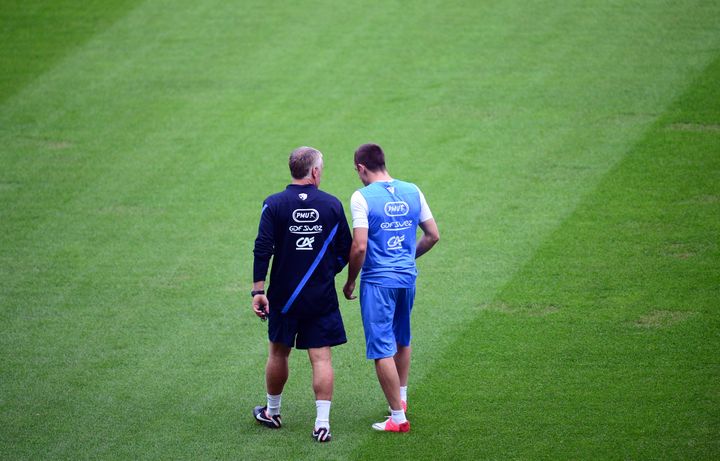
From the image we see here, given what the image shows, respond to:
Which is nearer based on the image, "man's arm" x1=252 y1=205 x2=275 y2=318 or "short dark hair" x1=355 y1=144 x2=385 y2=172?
"man's arm" x1=252 y1=205 x2=275 y2=318

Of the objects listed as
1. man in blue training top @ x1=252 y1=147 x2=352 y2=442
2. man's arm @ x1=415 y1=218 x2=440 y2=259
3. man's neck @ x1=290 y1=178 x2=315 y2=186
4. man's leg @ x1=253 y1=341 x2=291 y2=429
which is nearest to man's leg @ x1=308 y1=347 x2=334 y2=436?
man in blue training top @ x1=252 y1=147 x2=352 y2=442

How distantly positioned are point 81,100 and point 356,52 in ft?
14.9

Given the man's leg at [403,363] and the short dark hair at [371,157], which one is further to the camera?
Result: the man's leg at [403,363]

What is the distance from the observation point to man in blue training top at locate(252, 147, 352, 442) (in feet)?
21.4

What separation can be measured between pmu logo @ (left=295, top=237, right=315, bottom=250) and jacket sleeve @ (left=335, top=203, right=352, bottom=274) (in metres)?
0.21

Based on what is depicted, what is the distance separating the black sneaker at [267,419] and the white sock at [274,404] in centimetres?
4

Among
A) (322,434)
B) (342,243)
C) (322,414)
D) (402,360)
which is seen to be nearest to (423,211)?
(342,243)

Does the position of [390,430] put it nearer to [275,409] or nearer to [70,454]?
[275,409]

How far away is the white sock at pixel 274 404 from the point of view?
680 centimetres

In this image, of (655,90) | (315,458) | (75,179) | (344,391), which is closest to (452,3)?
(655,90)

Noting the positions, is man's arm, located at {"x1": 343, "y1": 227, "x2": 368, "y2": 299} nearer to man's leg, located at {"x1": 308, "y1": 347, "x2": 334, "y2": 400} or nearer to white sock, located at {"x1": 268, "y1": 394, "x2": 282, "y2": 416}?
man's leg, located at {"x1": 308, "y1": 347, "x2": 334, "y2": 400}

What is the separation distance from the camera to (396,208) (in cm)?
665

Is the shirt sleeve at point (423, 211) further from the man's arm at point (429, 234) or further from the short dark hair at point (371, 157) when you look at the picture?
the short dark hair at point (371, 157)

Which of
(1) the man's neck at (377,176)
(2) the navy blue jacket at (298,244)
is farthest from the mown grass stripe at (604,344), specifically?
(1) the man's neck at (377,176)
